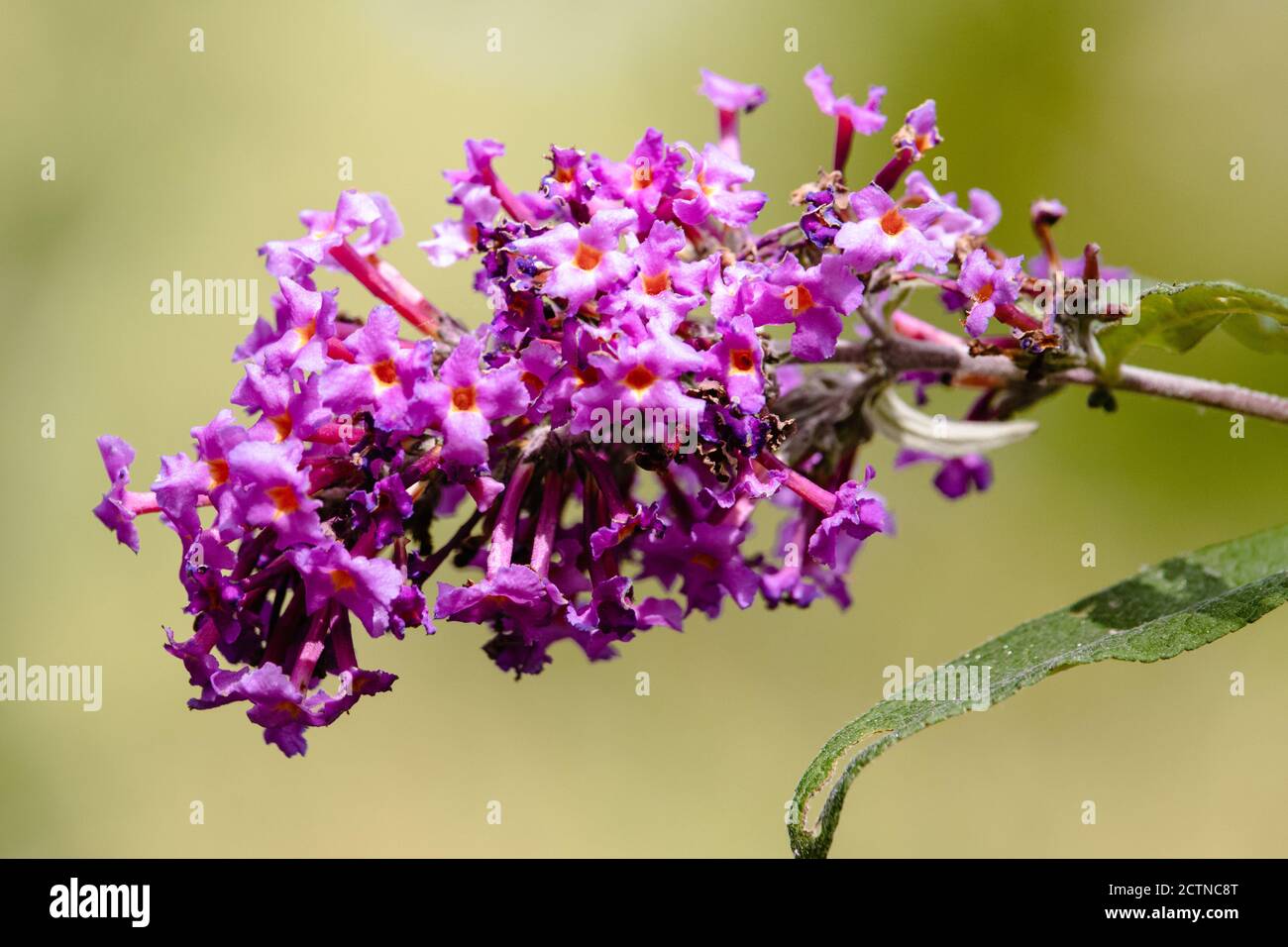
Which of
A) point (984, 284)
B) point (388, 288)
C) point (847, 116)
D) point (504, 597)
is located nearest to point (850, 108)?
point (847, 116)

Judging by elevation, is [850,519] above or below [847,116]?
below

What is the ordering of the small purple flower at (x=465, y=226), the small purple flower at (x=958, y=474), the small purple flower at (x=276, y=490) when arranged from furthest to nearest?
the small purple flower at (x=958, y=474) → the small purple flower at (x=465, y=226) → the small purple flower at (x=276, y=490)

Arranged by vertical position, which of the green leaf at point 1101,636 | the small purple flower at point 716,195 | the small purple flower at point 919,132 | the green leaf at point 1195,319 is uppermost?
the small purple flower at point 919,132

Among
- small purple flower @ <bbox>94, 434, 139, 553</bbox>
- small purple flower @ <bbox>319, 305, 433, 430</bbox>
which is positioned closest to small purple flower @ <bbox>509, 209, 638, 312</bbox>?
small purple flower @ <bbox>319, 305, 433, 430</bbox>

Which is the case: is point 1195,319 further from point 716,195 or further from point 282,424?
point 282,424

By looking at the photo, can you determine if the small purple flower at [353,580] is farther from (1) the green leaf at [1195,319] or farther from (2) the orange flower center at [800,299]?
(1) the green leaf at [1195,319]

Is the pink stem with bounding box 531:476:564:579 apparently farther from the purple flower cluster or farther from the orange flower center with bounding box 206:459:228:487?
the orange flower center with bounding box 206:459:228:487

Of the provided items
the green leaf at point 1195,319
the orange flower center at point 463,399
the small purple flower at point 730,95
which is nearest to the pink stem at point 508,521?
the orange flower center at point 463,399

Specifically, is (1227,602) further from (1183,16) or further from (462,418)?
(1183,16)

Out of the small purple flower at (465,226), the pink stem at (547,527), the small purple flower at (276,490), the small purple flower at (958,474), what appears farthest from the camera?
the small purple flower at (958,474)
